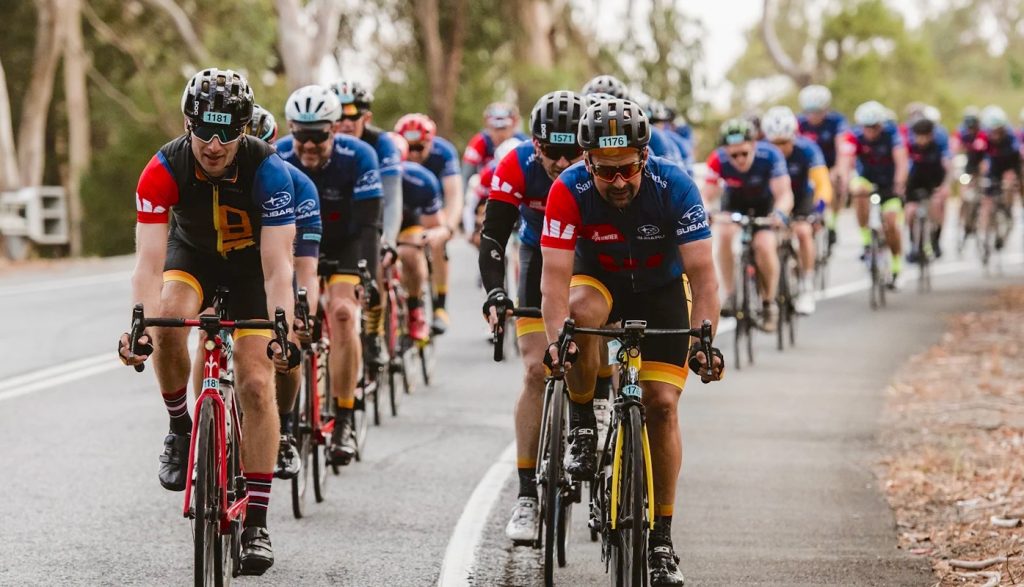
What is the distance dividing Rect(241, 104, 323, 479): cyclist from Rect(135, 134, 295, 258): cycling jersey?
657 mm

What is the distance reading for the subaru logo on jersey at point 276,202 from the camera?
6809 millimetres

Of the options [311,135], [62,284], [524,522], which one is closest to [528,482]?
[524,522]

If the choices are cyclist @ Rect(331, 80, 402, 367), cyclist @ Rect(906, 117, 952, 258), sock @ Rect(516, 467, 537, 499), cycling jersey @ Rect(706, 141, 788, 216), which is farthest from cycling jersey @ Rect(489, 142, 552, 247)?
cyclist @ Rect(906, 117, 952, 258)

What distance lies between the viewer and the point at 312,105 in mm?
9086

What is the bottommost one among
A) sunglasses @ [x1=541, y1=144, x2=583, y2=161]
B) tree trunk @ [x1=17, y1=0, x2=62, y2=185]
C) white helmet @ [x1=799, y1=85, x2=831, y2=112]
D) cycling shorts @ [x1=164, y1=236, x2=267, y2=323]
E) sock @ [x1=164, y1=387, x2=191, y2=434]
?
sock @ [x1=164, y1=387, x2=191, y2=434]

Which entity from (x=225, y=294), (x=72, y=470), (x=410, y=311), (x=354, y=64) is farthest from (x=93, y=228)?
(x=225, y=294)

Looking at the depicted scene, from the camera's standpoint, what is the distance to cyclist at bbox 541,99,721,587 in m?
6.56

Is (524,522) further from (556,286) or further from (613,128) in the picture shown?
(613,128)

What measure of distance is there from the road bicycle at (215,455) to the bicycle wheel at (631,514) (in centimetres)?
133

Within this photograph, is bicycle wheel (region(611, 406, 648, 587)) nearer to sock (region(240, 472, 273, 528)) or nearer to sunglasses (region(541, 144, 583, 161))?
sock (region(240, 472, 273, 528))

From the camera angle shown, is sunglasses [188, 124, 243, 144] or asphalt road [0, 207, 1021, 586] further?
asphalt road [0, 207, 1021, 586]

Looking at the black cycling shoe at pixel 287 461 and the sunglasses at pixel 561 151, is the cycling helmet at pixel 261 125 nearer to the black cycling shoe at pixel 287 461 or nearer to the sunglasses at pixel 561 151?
the sunglasses at pixel 561 151

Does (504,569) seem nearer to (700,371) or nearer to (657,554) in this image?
(657,554)

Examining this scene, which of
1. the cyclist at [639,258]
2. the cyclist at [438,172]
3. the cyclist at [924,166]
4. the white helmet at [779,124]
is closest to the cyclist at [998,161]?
the cyclist at [924,166]
